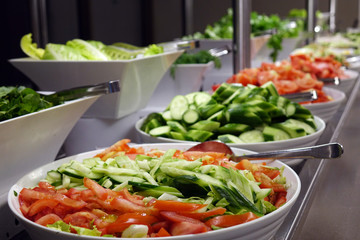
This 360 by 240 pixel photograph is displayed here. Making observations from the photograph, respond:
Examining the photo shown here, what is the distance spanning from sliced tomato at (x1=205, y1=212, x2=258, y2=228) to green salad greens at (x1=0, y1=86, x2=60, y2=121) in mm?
410

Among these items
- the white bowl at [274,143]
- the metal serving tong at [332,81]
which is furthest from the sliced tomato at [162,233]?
the metal serving tong at [332,81]

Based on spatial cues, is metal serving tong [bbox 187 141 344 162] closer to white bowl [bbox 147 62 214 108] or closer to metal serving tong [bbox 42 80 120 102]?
metal serving tong [bbox 42 80 120 102]

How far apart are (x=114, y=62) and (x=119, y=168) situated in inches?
19.6

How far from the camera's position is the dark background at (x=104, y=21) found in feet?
10.2

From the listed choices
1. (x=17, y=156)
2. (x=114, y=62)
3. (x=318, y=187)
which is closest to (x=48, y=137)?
(x=17, y=156)

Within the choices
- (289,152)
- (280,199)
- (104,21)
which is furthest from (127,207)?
(104,21)

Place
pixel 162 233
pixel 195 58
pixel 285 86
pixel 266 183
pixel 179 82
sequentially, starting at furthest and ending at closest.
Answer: pixel 195 58 < pixel 179 82 < pixel 285 86 < pixel 266 183 < pixel 162 233

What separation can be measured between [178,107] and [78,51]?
0.32 metres

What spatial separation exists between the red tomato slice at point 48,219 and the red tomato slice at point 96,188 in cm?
7

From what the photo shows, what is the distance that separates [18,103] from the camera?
892 millimetres

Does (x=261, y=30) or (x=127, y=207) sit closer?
(x=127, y=207)

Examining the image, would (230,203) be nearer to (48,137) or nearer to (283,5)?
(48,137)

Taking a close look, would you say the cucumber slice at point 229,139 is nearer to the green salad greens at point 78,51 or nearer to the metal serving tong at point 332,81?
the green salad greens at point 78,51

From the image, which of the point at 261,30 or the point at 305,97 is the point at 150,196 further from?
the point at 261,30
